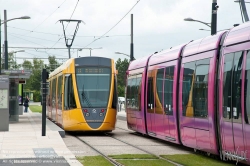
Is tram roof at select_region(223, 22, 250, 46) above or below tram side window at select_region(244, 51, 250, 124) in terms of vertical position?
above

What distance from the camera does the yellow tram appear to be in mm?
25750

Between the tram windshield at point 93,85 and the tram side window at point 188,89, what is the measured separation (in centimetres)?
834

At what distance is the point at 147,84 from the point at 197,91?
7.11m

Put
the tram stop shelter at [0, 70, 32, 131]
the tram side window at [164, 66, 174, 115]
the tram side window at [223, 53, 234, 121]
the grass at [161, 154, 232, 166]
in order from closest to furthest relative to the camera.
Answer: the tram side window at [223, 53, 234, 121]
the grass at [161, 154, 232, 166]
the tram side window at [164, 66, 174, 115]
the tram stop shelter at [0, 70, 32, 131]

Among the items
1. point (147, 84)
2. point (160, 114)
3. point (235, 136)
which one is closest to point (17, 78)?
point (147, 84)

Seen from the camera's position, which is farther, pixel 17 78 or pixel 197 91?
pixel 17 78

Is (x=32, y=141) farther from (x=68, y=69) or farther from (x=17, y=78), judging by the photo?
(x=17, y=78)

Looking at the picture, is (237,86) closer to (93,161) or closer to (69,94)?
(93,161)

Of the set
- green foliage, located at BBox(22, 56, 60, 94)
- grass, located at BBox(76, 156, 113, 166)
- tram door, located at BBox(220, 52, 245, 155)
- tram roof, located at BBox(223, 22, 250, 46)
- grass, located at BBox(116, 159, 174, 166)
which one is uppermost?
Answer: green foliage, located at BBox(22, 56, 60, 94)

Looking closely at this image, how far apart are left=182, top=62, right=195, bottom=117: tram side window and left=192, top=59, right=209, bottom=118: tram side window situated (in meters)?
0.32

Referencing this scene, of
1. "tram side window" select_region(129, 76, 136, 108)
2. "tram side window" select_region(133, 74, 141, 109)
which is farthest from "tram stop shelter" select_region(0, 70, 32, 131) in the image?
"tram side window" select_region(133, 74, 141, 109)

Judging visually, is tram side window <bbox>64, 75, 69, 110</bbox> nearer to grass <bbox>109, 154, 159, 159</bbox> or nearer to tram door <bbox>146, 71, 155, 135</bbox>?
tram door <bbox>146, 71, 155, 135</bbox>

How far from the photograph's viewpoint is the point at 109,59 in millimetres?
26797

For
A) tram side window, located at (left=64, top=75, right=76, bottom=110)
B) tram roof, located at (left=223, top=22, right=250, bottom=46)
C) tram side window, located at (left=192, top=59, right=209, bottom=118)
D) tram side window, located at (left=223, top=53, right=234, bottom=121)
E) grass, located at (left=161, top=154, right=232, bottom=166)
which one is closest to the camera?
tram roof, located at (left=223, top=22, right=250, bottom=46)
